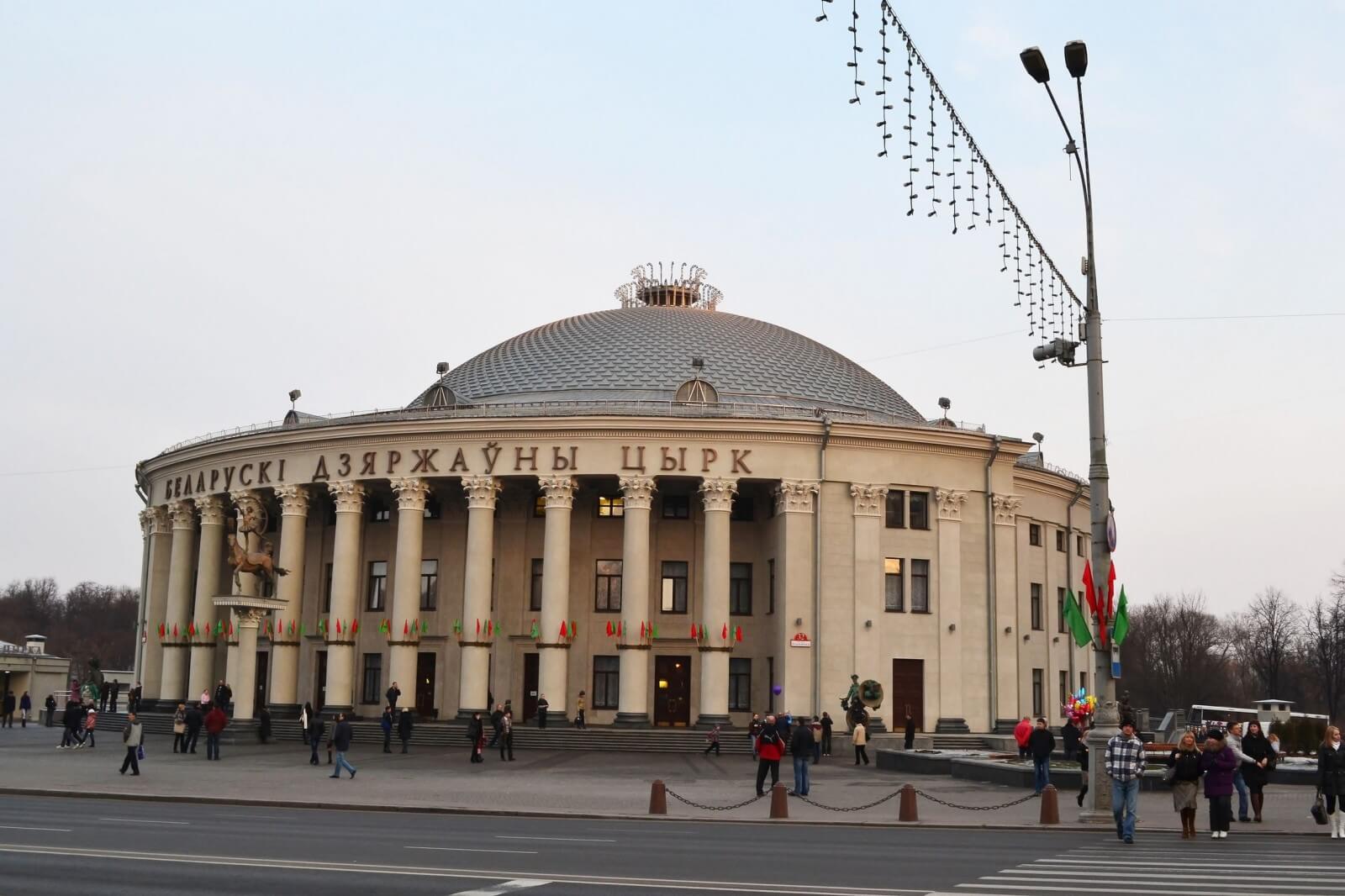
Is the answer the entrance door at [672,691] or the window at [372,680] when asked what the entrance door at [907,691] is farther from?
the window at [372,680]

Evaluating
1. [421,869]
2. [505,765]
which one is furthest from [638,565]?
[421,869]

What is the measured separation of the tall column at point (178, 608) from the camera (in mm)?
59594

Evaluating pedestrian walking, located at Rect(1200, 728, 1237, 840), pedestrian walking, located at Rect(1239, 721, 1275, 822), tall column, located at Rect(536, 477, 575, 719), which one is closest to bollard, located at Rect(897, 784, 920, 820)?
pedestrian walking, located at Rect(1200, 728, 1237, 840)

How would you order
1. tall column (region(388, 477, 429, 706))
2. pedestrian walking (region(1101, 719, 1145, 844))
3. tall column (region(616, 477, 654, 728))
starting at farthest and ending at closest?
tall column (region(388, 477, 429, 706))
tall column (region(616, 477, 654, 728))
pedestrian walking (region(1101, 719, 1145, 844))

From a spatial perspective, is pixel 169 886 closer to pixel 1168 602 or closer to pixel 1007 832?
pixel 1007 832

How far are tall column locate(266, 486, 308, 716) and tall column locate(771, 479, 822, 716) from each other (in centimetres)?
1893

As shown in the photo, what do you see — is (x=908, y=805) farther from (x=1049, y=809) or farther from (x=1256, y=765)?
(x=1256, y=765)

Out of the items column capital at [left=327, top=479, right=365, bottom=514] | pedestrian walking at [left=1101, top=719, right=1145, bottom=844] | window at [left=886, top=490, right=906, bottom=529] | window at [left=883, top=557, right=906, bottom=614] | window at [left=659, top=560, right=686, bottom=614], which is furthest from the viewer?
window at [left=659, top=560, right=686, bottom=614]

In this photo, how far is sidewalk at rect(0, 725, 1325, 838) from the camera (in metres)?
26.4

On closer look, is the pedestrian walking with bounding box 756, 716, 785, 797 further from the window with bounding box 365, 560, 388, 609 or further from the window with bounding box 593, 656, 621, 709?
the window with bounding box 365, 560, 388, 609

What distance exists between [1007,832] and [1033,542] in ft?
124

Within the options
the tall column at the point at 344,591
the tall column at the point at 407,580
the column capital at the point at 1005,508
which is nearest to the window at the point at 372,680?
the tall column at the point at 344,591

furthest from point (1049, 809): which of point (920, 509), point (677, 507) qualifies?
point (677, 507)

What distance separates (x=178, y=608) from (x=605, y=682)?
64.7 ft
